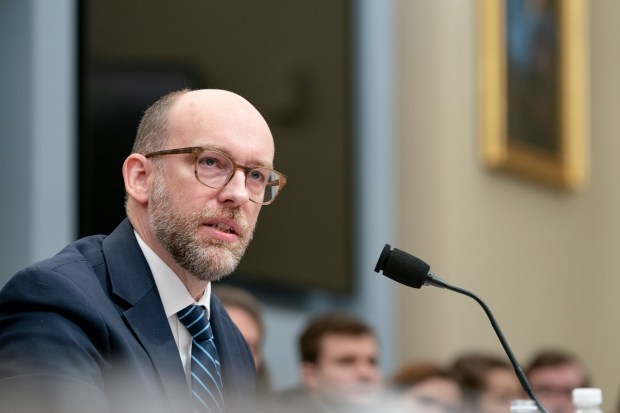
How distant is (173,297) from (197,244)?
4.7 inches

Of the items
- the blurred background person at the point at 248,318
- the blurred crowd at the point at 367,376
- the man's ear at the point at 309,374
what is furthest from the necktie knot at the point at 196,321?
the man's ear at the point at 309,374

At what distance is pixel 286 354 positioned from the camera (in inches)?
249

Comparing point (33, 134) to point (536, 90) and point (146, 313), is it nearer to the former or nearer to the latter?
point (146, 313)

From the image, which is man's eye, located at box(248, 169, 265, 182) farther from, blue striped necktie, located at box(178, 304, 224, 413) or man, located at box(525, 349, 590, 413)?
man, located at box(525, 349, 590, 413)

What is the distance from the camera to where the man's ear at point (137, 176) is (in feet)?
8.08

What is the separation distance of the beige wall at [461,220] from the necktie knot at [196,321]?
522cm

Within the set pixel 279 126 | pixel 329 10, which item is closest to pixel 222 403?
pixel 279 126

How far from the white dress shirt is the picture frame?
→ 228 inches

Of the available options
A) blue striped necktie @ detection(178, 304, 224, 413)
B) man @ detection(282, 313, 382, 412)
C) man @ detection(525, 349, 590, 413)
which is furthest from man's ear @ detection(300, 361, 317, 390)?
blue striped necktie @ detection(178, 304, 224, 413)

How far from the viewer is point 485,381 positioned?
572cm

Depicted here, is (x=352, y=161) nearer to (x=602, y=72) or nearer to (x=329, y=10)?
(x=329, y=10)

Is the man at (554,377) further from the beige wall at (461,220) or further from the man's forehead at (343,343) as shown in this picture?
the beige wall at (461,220)

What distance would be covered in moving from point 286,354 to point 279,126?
1.18 m

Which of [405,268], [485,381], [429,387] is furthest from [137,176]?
[485,381]
